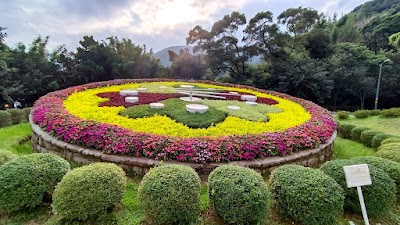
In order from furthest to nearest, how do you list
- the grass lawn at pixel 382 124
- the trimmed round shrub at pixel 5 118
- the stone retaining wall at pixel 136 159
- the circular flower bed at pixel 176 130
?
the grass lawn at pixel 382 124 < the trimmed round shrub at pixel 5 118 < the circular flower bed at pixel 176 130 < the stone retaining wall at pixel 136 159

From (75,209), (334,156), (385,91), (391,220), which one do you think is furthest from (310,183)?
(385,91)

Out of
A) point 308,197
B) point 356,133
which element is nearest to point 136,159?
point 308,197

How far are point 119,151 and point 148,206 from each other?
171 cm

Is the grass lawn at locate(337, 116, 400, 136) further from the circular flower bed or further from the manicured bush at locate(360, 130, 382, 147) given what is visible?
the circular flower bed

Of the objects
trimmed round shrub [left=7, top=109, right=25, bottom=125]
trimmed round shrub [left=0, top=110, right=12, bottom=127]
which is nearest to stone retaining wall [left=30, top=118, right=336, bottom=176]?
trimmed round shrub [left=0, top=110, right=12, bottom=127]

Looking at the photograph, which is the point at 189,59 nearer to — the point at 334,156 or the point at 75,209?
the point at 334,156

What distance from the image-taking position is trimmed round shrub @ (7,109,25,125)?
8484mm

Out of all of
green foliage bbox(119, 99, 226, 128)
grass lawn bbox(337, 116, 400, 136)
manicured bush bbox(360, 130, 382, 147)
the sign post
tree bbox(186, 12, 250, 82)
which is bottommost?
grass lawn bbox(337, 116, 400, 136)

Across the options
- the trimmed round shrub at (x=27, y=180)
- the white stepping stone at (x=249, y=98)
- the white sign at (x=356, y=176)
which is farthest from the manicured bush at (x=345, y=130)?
the trimmed round shrub at (x=27, y=180)

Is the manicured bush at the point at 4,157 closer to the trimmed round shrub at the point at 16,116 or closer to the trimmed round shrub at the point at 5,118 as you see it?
the trimmed round shrub at the point at 5,118

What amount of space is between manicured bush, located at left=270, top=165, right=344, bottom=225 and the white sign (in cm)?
19

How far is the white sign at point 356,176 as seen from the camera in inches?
120

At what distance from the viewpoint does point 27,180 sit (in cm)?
305

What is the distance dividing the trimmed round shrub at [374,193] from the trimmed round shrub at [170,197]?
201cm
